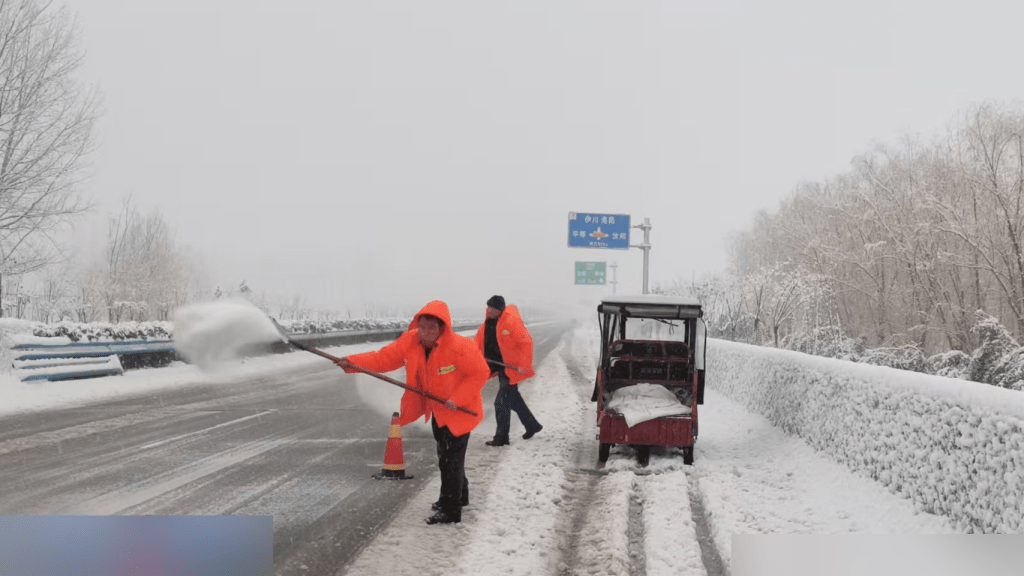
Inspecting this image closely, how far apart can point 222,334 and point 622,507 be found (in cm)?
380

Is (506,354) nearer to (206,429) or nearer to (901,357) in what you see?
(206,429)

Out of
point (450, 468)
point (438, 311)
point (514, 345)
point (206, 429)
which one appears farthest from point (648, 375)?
point (206, 429)

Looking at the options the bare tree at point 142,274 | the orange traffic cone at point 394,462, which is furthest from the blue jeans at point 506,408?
the bare tree at point 142,274

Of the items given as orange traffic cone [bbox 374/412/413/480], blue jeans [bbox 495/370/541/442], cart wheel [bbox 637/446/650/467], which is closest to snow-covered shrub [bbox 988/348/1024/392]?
cart wheel [bbox 637/446/650/467]

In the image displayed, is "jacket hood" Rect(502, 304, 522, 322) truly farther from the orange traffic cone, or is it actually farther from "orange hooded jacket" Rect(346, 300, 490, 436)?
"orange hooded jacket" Rect(346, 300, 490, 436)

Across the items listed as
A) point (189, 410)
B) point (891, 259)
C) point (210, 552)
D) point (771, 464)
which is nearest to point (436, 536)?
point (210, 552)

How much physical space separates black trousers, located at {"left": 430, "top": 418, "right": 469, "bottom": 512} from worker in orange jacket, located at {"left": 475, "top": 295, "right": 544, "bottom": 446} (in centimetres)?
330

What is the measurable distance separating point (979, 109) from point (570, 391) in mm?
12086

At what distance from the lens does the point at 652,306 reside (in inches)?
374

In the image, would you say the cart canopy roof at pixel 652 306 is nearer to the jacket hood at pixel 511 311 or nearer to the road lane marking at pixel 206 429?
the jacket hood at pixel 511 311

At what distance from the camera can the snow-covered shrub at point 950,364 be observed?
48.9ft

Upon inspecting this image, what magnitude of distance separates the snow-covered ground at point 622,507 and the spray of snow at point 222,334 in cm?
33

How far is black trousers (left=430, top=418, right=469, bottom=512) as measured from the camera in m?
5.75

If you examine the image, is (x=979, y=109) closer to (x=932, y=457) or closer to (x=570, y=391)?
(x=570, y=391)
